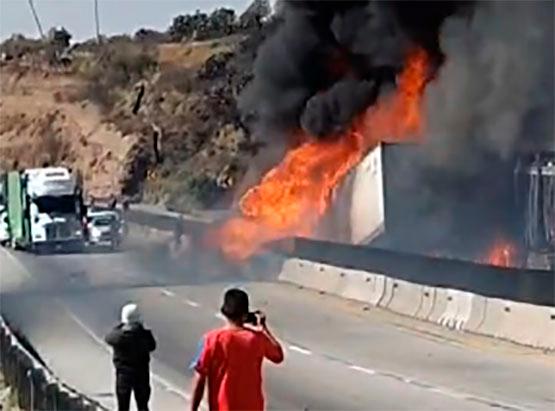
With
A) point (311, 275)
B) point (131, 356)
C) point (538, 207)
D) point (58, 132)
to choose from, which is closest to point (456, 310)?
point (538, 207)

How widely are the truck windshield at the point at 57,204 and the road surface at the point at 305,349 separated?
13.1 meters

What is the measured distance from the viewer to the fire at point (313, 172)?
A: 43.8 m

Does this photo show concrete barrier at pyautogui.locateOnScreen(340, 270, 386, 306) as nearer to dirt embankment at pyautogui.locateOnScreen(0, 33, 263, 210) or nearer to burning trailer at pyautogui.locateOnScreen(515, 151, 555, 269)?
burning trailer at pyautogui.locateOnScreen(515, 151, 555, 269)

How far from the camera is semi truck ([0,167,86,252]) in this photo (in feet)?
177

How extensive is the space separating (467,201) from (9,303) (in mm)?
10554

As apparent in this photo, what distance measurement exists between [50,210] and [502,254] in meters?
21.6

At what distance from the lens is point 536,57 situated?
41438 millimetres

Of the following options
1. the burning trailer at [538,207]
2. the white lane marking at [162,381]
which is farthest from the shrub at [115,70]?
the white lane marking at [162,381]

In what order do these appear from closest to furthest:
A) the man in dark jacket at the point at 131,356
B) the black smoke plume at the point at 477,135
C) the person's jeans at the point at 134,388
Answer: the man in dark jacket at the point at 131,356 < the person's jeans at the point at 134,388 < the black smoke plume at the point at 477,135

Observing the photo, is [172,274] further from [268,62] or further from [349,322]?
[349,322]

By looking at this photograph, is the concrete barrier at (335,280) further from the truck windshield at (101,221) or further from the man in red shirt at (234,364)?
the man in red shirt at (234,364)

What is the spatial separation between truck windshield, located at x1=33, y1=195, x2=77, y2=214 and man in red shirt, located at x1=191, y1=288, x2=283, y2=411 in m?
44.8

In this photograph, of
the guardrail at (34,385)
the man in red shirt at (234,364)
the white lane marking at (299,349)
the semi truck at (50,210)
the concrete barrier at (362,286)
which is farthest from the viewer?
the semi truck at (50,210)

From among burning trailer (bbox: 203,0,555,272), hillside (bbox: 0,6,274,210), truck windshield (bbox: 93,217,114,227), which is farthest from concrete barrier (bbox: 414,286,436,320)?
hillside (bbox: 0,6,274,210)
